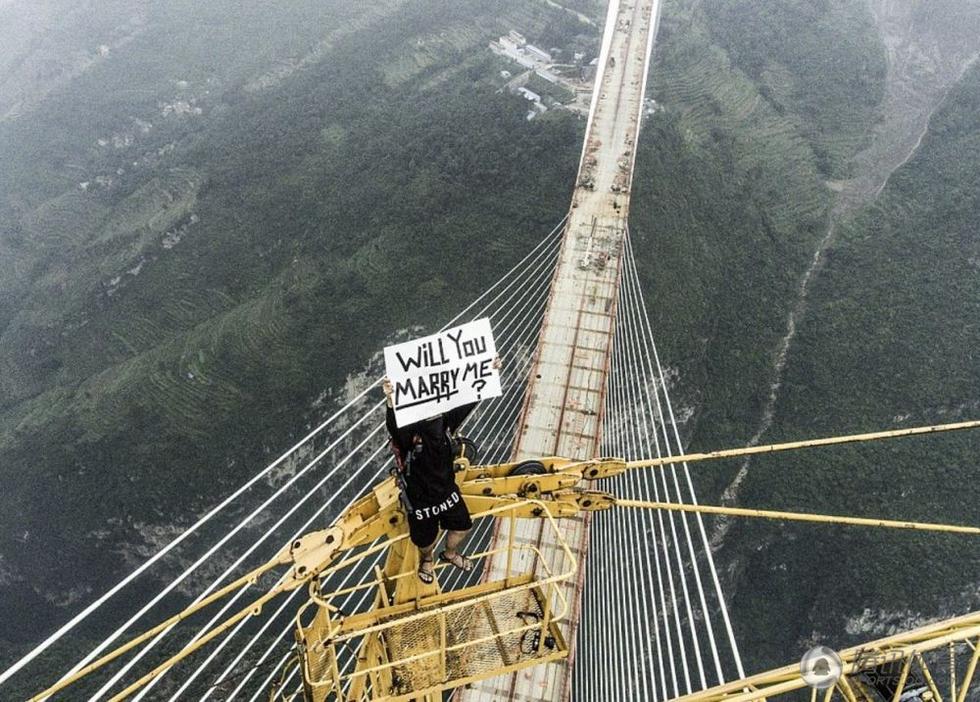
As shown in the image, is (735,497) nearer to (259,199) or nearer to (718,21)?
(259,199)

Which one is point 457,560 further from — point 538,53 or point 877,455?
point 538,53

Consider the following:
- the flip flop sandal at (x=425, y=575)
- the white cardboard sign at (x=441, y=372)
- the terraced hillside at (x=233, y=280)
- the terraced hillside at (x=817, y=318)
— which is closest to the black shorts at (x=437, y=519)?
the flip flop sandal at (x=425, y=575)

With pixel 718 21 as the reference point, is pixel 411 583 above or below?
below

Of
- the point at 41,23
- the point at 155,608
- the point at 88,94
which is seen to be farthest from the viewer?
the point at 41,23

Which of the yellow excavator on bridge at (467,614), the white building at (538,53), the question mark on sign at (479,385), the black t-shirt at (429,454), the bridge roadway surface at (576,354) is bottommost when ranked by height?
the yellow excavator on bridge at (467,614)

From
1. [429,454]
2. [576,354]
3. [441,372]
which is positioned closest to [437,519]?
[429,454]

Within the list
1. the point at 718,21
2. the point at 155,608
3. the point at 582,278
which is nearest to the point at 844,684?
the point at 582,278

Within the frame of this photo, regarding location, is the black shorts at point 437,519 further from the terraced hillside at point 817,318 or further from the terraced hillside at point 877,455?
the terraced hillside at point 877,455
